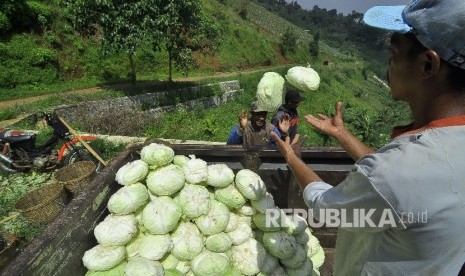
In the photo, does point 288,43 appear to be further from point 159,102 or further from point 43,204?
point 43,204

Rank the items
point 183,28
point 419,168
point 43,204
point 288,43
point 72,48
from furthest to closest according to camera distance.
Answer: point 288,43
point 72,48
point 183,28
point 43,204
point 419,168

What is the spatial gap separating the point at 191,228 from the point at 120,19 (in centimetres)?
1069

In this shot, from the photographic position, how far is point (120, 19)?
11461 mm

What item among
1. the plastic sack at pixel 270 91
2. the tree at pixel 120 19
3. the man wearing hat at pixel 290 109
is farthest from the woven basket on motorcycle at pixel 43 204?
the tree at pixel 120 19

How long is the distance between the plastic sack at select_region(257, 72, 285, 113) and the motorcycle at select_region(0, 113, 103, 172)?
385 cm

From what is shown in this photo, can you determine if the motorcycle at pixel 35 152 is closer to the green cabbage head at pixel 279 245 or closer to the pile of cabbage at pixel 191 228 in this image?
the pile of cabbage at pixel 191 228

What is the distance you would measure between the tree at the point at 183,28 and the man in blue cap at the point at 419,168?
11.5 m

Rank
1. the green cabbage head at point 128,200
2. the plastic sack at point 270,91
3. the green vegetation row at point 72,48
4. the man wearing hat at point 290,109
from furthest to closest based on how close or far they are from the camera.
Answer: the green vegetation row at point 72,48 < the man wearing hat at point 290,109 < the plastic sack at point 270,91 < the green cabbage head at point 128,200

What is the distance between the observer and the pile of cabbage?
2.21 metres

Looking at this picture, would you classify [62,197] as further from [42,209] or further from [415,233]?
[415,233]

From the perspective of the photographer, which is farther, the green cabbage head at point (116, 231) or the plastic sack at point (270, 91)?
the plastic sack at point (270, 91)

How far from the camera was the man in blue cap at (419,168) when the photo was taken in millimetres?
1120

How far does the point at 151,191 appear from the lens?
2.50 metres

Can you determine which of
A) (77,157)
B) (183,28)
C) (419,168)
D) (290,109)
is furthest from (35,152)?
(183,28)
